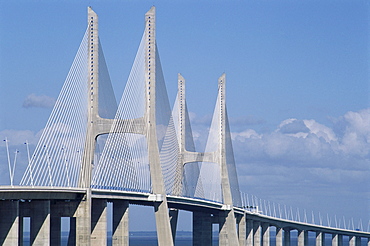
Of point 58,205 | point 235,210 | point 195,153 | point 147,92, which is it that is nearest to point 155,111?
point 147,92

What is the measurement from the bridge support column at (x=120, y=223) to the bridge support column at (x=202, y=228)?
98.6 feet

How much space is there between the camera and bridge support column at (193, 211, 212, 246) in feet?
352

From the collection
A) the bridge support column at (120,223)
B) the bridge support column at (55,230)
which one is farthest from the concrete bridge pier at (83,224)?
the bridge support column at (120,223)

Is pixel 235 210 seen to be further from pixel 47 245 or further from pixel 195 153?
pixel 47 245

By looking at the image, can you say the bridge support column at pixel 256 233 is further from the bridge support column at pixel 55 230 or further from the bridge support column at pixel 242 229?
the bridge support column at pixel 55 230

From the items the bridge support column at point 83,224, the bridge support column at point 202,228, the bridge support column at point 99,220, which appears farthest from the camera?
the bridge support column at point 202,228

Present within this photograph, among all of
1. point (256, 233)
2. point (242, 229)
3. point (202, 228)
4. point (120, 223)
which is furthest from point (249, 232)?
point (120, 223)

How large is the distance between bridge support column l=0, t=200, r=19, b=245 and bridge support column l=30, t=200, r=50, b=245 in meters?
3.56

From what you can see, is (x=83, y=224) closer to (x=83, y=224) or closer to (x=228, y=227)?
(x=83, y=224)

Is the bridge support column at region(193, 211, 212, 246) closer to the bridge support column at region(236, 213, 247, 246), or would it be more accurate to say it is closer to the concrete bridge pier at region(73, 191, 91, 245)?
the bridge support column at region(236, 213, 247, 246)

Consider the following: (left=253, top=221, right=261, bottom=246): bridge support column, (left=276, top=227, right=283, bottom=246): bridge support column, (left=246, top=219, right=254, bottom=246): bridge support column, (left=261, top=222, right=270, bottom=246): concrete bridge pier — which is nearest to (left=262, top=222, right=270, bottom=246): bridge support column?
(left=261, top=222, right=270, bottom=246): concrete bridge pier

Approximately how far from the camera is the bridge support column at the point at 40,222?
65.1 m

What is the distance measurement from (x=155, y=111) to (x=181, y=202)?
15.4 meters

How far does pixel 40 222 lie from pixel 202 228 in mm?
45612
